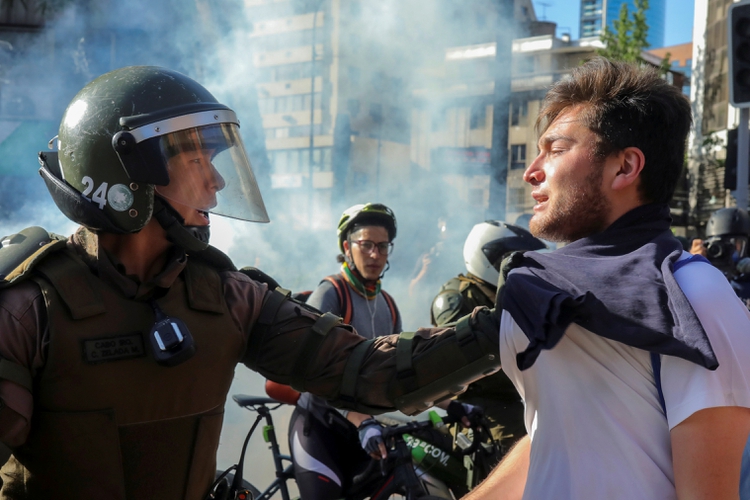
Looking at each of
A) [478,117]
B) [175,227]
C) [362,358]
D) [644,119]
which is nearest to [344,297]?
[362,358]

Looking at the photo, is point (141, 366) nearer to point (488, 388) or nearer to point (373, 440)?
point (373, 440)

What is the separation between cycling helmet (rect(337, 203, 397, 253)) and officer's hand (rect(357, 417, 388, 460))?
1.32m

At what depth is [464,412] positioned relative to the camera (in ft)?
11.0

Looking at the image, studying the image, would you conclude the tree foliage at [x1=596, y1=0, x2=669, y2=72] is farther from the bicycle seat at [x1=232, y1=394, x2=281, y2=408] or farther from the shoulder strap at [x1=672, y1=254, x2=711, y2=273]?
the shoulder strap at [x1=672, y1=254, x2=711, y2=273]

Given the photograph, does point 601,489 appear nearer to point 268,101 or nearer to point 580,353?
point 580,353

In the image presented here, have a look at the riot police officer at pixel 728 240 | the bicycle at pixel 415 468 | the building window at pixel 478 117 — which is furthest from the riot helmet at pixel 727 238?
the building window at pixel 478 117

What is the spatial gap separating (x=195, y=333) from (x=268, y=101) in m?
27.7

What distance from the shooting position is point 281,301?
2133 mm

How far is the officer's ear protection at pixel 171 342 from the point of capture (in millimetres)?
1760

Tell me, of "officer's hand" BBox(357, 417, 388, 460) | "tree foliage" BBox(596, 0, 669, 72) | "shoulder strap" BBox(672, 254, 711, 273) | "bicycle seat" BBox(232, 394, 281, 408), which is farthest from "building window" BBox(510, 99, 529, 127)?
"shoulder strap" BBox(672, 254, 711, 273)

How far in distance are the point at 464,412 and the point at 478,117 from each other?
22.3m

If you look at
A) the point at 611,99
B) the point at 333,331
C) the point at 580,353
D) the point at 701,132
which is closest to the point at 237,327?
the point at 333,331

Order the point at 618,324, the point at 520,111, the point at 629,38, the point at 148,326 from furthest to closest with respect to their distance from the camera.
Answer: the point at 520,111 < the point at 629,38 < the point at 148,326 < the point at 618,324

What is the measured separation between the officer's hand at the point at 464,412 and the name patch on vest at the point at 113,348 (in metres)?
1.88
